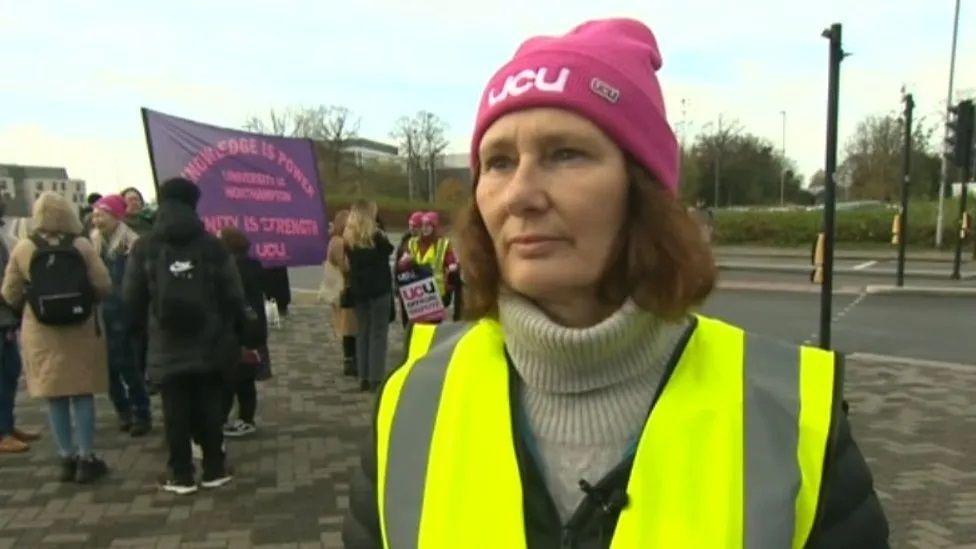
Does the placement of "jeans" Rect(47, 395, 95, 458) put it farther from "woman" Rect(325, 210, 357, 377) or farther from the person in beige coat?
"woman" Rect(325, 210, 357, 377)

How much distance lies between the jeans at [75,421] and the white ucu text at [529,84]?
520cm

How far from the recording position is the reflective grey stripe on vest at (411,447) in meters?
1.31

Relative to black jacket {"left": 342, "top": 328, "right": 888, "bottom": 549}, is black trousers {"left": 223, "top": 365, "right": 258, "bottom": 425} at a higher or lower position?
lower

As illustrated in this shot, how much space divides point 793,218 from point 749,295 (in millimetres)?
18573

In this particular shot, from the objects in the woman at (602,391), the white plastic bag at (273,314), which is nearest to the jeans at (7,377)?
the white plastic bag at (273,314)

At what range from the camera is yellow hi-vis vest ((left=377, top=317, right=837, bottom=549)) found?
1.17 meters

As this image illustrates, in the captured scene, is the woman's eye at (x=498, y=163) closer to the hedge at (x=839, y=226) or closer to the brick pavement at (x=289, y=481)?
the brick pavement at (x=289, y=481)

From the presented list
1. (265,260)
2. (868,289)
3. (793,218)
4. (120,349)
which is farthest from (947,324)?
(793,218)

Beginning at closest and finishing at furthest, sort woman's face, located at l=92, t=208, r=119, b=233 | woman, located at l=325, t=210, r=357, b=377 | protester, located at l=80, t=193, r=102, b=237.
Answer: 1. woman's face, located at l=92, t=208, r=119, b=233
2. protester, located at l=80, t=193, r=102, b=237
3. woman, located at l=325, t=210, r=357, b=377

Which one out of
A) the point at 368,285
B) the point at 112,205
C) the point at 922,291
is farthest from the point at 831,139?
the point at 922,291

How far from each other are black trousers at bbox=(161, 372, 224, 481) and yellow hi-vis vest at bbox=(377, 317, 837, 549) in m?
4.21

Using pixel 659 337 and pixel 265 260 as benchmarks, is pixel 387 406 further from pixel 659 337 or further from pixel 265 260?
pixel 265 260

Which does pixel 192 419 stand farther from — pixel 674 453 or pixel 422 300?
pixel 674 453

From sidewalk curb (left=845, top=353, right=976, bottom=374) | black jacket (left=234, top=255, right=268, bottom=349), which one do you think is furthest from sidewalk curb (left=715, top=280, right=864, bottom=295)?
black jacket (left=234, top=255, right=268, bottom=349)
